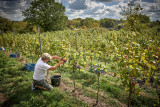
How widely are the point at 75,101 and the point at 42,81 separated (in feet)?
5.05

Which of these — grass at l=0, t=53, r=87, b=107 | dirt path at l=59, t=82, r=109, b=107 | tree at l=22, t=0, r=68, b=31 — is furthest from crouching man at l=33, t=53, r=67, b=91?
tree at l=22, t=0, r=68, b=31

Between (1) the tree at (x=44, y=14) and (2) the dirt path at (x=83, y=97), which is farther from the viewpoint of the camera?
(1) the tree at (x=44, y=14)

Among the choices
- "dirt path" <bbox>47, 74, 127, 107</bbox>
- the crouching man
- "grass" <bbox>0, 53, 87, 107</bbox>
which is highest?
the crouching man

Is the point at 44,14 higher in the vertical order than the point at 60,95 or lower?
higher

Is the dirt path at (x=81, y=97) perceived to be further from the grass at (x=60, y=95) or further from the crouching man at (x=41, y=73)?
the crouching man at (x=41, y=73)

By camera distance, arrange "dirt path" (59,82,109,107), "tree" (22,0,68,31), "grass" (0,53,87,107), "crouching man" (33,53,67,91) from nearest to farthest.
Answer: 1. "grass" (0,53,87,107)
2. "dirt path" (59,82,109,107)
3. "crouching man" (33,53,67,91)
4. "tree" (22,0,68,31)

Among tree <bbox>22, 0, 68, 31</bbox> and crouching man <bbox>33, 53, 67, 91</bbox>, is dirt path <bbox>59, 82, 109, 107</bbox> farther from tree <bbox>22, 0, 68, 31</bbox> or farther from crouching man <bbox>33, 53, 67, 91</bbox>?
tree <bbox>22, 0, 68, 31</bbox>

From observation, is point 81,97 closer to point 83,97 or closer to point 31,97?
point 83,97

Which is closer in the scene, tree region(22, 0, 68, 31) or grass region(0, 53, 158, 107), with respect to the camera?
grass region(0, 53, 158, 107)

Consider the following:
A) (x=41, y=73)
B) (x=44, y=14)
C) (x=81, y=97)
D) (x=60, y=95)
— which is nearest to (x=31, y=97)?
(x=41, y=73)

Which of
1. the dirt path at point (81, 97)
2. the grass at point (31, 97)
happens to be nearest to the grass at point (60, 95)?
the grass at point (31, 97)

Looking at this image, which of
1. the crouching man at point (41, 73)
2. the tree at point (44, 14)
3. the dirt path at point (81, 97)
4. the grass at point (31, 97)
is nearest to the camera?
the grass at point (31, 97)

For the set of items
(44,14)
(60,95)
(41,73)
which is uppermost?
(44,14)

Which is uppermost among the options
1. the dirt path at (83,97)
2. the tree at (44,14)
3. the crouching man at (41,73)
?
the tree at (44,14)
